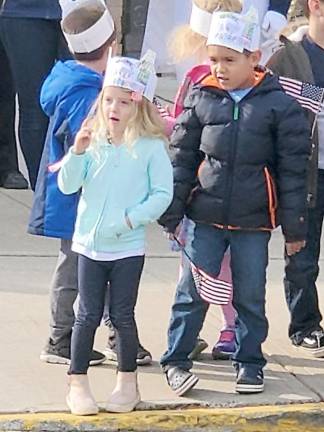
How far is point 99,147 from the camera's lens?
14.9 feet

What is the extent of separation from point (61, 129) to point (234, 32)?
0.83m

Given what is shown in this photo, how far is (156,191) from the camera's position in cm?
454

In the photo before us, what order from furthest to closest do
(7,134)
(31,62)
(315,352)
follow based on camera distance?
1. (7,134)
2. (31,62)
3. (315,352)

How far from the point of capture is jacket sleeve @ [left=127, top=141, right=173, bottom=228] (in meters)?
4.49

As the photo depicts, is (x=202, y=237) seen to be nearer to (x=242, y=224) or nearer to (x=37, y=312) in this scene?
(x=242, y=224)

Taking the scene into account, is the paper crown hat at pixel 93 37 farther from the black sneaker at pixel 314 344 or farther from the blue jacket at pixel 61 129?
the black sneaker at pixel 314 344

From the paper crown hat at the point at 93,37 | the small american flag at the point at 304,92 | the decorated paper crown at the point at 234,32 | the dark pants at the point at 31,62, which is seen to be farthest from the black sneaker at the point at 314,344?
the dark pants at the point at 31,62

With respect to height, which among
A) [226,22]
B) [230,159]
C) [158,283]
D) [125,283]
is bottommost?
[158,283]

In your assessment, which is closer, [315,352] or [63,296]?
[63,296]

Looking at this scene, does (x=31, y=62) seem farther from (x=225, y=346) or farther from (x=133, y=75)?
(x=133, y=75)

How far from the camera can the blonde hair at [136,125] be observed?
178 inches

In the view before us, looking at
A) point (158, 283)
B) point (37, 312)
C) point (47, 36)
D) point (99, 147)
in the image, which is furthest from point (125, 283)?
point (47, 36)

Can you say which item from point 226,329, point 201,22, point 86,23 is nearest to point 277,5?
point 201,22

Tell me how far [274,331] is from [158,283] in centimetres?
88
